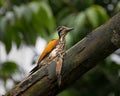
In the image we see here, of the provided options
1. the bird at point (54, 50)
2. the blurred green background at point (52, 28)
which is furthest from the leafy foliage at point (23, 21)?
the bird at point (54, 50)

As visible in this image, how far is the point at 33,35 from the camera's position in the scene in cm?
226

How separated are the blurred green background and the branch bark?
965 millimetres

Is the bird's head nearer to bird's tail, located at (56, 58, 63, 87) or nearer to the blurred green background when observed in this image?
bird's tail, located at (56, 58, 63, 87)

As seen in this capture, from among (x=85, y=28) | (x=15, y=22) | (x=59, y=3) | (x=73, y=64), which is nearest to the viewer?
(x=73, y=64)

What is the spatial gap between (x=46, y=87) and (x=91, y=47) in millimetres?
125

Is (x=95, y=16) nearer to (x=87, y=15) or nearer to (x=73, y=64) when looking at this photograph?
(x=87, y=15)

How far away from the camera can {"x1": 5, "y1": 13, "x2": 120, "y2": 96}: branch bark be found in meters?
0.90

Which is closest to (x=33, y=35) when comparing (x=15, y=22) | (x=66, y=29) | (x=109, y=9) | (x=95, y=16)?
(x=15, y=22)

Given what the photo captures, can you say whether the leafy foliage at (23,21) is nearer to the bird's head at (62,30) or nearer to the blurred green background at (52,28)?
the blurred green background at (52,28)

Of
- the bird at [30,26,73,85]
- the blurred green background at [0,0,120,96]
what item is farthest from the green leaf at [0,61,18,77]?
the bird at [30,26,73,85]

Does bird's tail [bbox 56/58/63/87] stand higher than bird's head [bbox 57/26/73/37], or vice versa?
bird's head [bbox 57/26/73/37]

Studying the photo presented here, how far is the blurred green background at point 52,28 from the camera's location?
2.05m

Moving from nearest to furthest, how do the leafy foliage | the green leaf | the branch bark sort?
the branch bark < the leafy foliage < the green leaf

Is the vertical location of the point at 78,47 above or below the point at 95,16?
below
